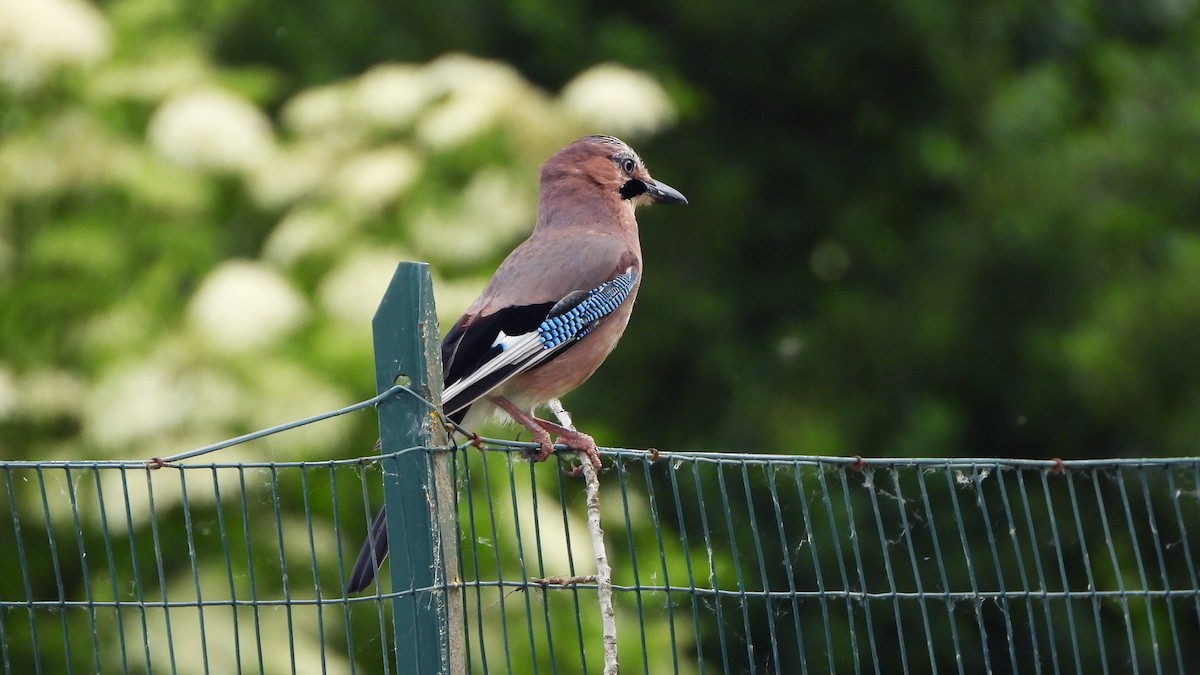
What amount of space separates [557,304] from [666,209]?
6725mm

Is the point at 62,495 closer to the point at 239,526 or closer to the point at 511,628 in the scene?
the point at 239,526

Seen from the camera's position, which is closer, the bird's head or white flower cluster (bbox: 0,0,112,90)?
the bird's head

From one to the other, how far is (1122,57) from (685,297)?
11.1ft

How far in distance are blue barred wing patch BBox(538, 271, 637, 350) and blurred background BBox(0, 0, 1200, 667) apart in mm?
1036

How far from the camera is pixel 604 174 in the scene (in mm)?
5988

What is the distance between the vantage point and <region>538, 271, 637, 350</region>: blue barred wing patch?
16.2 ft

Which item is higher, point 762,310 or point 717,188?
point 717,188

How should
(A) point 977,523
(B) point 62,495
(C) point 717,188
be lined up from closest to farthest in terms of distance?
(B) point 62,495 → (A) point 977,523 → (C) point 717,188

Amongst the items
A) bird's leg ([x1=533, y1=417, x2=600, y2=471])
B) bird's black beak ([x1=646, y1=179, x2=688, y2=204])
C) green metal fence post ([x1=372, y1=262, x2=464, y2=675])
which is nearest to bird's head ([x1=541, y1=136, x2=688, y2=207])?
bird's black beak ([x1=646, y1=179, x2=688, y2=204])

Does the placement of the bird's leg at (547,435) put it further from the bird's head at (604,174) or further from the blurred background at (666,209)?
the blurred background at (666,209)

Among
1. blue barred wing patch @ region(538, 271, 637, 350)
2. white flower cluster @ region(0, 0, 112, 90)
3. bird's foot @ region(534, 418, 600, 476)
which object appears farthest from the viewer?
white flower cluster @ region(0, 0, 112, 90)

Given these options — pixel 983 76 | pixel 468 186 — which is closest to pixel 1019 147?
pixel 983 76

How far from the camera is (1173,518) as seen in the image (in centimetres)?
943

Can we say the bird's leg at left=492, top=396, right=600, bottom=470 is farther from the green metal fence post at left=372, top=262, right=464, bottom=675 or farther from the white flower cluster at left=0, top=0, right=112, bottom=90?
the white flower cluster at left=0, top=0, right=112, bottom=90
